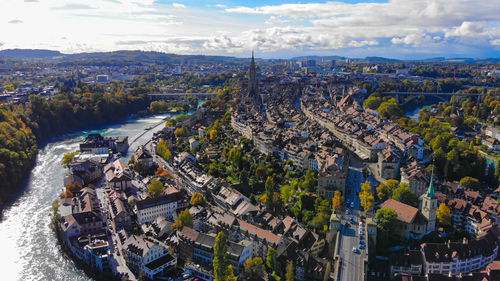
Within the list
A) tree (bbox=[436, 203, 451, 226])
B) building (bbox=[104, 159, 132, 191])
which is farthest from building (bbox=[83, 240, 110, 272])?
tree (bbox=[436, 203, 451, 226])

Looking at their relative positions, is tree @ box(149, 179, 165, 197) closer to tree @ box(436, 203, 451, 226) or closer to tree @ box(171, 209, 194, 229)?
tree @ box(171, 209, 194, 229)

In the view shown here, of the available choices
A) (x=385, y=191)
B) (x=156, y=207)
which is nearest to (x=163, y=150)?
(x=156, y=207)

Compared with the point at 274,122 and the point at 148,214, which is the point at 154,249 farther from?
the point at 274,122

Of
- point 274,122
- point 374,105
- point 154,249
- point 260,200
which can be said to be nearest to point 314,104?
point 374,105

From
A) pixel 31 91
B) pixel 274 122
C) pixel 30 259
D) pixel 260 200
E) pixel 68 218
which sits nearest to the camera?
pixel 30 259

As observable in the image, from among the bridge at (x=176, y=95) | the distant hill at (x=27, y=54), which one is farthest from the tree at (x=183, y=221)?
the distant hill at (x=27, y=54)

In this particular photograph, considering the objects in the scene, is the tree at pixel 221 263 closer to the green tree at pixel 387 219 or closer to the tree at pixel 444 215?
the green tree at pixel 387 219
